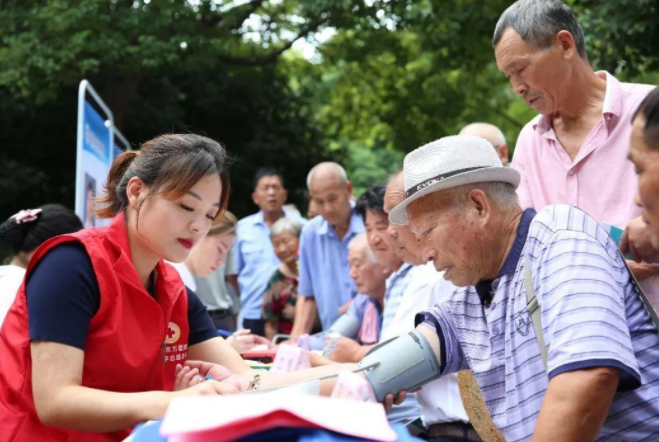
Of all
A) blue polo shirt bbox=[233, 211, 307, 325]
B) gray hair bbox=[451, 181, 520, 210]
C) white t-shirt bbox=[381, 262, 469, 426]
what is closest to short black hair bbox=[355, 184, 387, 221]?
white t-shirt bbox=[381, 262, 469, 426]

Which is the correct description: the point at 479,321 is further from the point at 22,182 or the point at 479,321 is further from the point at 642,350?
the point at 22,182

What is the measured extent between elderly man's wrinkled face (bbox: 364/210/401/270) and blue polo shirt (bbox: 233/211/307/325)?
9.54 feet

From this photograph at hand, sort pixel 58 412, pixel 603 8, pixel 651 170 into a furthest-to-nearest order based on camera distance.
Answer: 1. pixel 603 8
2. pixel 58 412
3. pixel 651 170

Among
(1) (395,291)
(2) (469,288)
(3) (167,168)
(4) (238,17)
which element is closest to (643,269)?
(2) (469,288)

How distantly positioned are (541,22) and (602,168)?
0.56m

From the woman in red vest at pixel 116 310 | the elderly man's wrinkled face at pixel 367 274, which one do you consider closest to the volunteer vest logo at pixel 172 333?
the woman in red vest at pixel 116 310

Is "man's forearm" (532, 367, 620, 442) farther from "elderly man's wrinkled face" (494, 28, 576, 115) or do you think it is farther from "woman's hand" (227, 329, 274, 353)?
"woman's hand" (227, 329, 274, 353)

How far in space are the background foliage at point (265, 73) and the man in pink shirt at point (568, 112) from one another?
231 inches

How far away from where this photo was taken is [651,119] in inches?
75.9

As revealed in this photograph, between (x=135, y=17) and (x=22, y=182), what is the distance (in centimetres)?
439

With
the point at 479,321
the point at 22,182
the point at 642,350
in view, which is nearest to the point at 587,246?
the point at 642,350

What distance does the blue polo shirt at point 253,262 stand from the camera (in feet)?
26.0

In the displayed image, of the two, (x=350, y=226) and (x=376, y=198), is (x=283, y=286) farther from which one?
(x=376, y=198)

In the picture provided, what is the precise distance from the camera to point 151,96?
16.5 meters
